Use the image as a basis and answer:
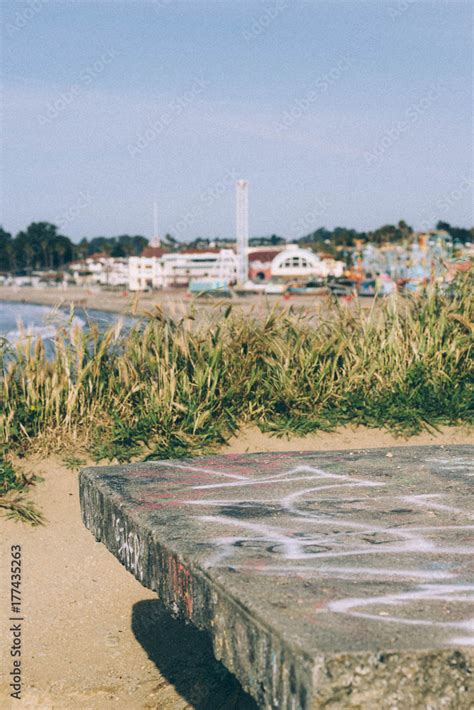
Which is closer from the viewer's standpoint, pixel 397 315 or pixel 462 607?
pixel 462 607

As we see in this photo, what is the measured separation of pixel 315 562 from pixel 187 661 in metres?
1.84

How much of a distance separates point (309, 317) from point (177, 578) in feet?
17.2

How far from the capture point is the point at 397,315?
7.65 metres

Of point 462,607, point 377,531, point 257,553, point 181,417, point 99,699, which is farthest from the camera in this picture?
point 181,417

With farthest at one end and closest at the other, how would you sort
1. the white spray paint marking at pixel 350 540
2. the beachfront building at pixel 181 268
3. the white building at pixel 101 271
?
the white building at pixel 101 271, the beachfront building at pixel 181 268, the white spray paint marking at pixel 350 540

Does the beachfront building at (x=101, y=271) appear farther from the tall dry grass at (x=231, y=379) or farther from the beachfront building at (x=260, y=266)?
the tall dry grass at (x=231, y=379)

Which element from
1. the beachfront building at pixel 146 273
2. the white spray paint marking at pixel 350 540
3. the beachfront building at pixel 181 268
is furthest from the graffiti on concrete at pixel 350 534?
the beachfront building at pixel 146 273

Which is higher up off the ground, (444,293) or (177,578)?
(444,293)

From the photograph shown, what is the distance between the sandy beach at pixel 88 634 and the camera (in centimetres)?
368

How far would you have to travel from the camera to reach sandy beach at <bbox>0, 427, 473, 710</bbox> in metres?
3.68

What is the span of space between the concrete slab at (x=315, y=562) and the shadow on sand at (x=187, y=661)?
0.70 meters

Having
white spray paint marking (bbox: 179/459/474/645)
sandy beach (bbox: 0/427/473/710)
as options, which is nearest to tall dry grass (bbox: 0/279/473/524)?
sandy beach (bbox: 0/427/473/710)

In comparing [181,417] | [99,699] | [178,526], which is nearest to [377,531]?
[178,526]

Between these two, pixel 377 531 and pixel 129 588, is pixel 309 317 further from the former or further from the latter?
pixel 377 531
